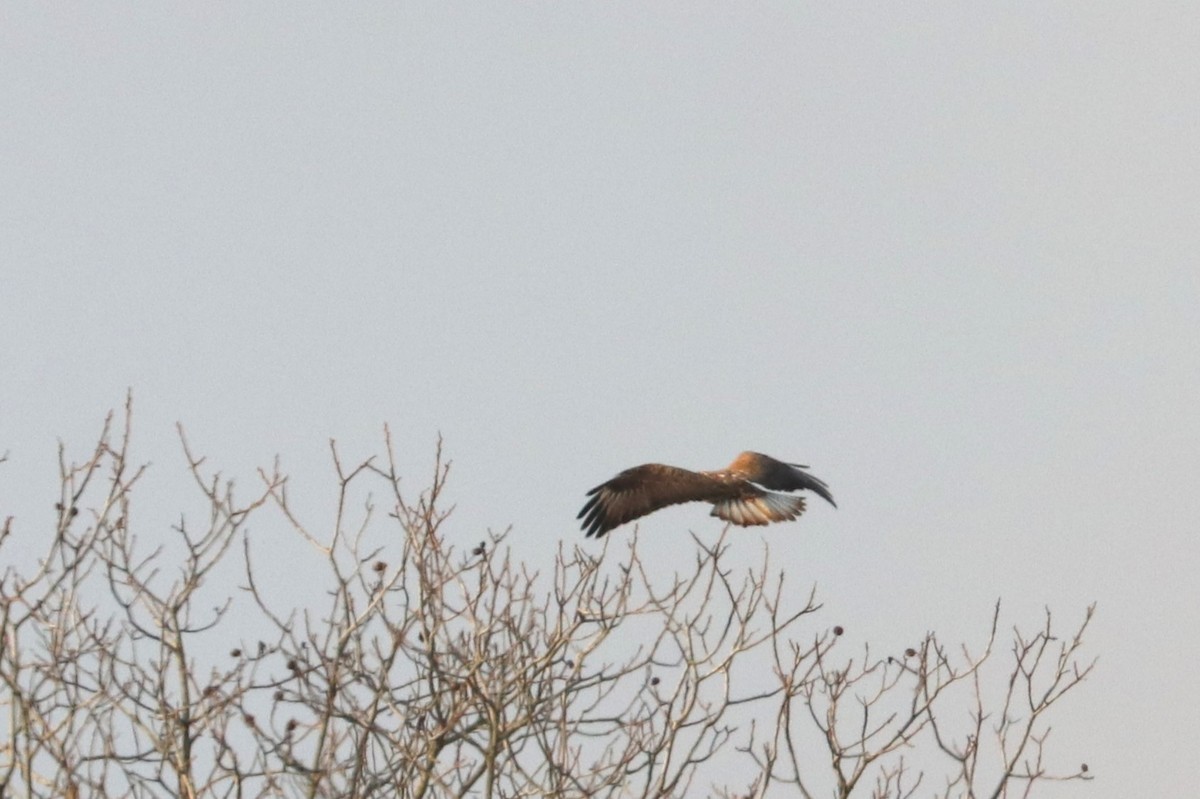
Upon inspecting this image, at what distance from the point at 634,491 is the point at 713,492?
65 cm

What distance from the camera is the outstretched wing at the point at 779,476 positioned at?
13844 mm

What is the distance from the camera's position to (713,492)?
14.1m

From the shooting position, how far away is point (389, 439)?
8.95m

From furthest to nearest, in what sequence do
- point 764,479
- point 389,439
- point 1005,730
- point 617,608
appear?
point 764,479
point 1005,730
point 617,608
point 389,439

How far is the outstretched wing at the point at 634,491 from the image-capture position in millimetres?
13789

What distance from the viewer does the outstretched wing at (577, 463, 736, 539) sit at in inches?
543

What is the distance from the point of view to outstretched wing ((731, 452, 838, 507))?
13844 mm

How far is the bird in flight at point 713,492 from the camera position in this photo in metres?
13.8

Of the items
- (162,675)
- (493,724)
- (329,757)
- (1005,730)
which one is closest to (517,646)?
(493,724)

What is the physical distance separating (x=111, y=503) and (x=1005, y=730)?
5359mm

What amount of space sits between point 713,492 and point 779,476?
0.53 meters

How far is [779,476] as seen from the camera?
1398 centimetres

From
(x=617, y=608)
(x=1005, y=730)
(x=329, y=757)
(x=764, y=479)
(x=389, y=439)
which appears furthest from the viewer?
(x=764, y=479)

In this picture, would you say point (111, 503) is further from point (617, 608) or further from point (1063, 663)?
point (1063, 663)
